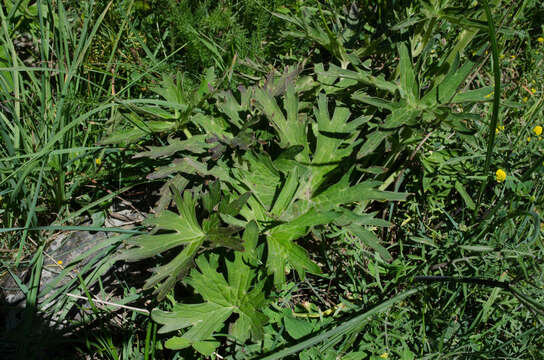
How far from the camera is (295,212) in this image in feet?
6.37

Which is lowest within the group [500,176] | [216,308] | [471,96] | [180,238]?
[216,308]

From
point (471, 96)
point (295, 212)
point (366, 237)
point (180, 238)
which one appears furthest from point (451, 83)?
point (180, 238)

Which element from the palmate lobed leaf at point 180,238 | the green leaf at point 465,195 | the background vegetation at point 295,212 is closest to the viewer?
the palmate lobed leaf at point 180,238

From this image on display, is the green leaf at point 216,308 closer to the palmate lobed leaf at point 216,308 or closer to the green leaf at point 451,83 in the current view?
the palmate lobed leaf at point 216,308

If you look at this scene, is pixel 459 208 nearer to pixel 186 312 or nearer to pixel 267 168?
pixel 267 168

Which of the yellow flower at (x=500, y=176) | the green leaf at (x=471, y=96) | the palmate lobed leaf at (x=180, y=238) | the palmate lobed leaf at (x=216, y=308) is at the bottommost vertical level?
the palmate lobed leaf at (x=216, y=308)

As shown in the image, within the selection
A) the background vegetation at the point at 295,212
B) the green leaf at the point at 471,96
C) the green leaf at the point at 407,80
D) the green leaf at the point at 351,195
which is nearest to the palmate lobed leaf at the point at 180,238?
the background vegetation at the point at 295,212

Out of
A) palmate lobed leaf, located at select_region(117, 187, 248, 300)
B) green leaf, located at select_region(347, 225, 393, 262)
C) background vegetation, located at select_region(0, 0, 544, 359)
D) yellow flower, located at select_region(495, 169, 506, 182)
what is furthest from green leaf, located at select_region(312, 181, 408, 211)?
yellow flower, located at select_region(495, 169, 506, 182)

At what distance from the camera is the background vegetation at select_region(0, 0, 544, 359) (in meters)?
1.81

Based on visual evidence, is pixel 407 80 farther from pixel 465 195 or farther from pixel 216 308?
pixel 216 308

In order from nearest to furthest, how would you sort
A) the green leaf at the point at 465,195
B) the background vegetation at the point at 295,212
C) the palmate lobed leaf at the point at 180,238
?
the palmate lobed leaf at the point at 180,238, the background vegetation at the point at 295,212, the green leaf at the point at 465,195

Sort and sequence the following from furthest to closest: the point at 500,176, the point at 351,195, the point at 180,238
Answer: the point at 500,176 → the point at 351,195 → the point at 180,238

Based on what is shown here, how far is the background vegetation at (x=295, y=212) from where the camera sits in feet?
5.93

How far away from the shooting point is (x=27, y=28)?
9.09ft
